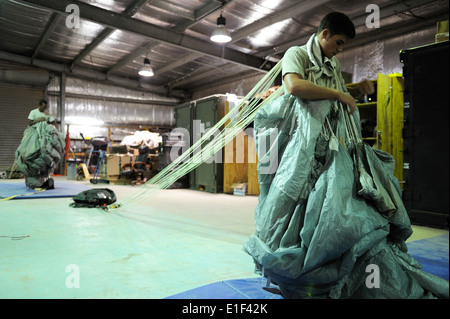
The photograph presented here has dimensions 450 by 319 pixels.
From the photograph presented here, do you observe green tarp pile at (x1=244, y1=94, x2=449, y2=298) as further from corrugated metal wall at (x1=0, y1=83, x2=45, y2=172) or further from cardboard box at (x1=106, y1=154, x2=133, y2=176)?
corrugated metal wall at (x1=0, y1=83, x2=45, y2=172)

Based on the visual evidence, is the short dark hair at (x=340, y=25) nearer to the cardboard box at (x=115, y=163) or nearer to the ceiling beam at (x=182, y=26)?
the ceiling beam at (x=182, y=26)

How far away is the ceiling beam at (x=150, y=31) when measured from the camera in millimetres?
6295

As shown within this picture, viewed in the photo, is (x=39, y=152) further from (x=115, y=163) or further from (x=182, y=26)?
(x=182, y=26)

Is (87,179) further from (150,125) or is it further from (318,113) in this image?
(318,113)

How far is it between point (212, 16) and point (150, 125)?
7102mm

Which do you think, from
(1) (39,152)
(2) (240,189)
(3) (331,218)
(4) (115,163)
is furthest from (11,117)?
(3) (331,218)

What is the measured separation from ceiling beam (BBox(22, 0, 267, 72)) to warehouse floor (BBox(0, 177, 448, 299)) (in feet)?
13.8

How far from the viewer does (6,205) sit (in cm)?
444

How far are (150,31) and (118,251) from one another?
249 inches

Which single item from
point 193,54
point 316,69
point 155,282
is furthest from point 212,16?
point 155,282

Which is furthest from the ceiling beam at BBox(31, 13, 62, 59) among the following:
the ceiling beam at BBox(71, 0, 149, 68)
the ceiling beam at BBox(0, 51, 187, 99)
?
the ceiling beam at BBox(71, 0, 149, 68)

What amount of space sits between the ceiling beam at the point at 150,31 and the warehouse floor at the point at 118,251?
4201 mm

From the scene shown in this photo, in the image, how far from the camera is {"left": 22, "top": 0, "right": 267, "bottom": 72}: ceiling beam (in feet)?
20.7

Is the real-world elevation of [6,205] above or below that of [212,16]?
below
